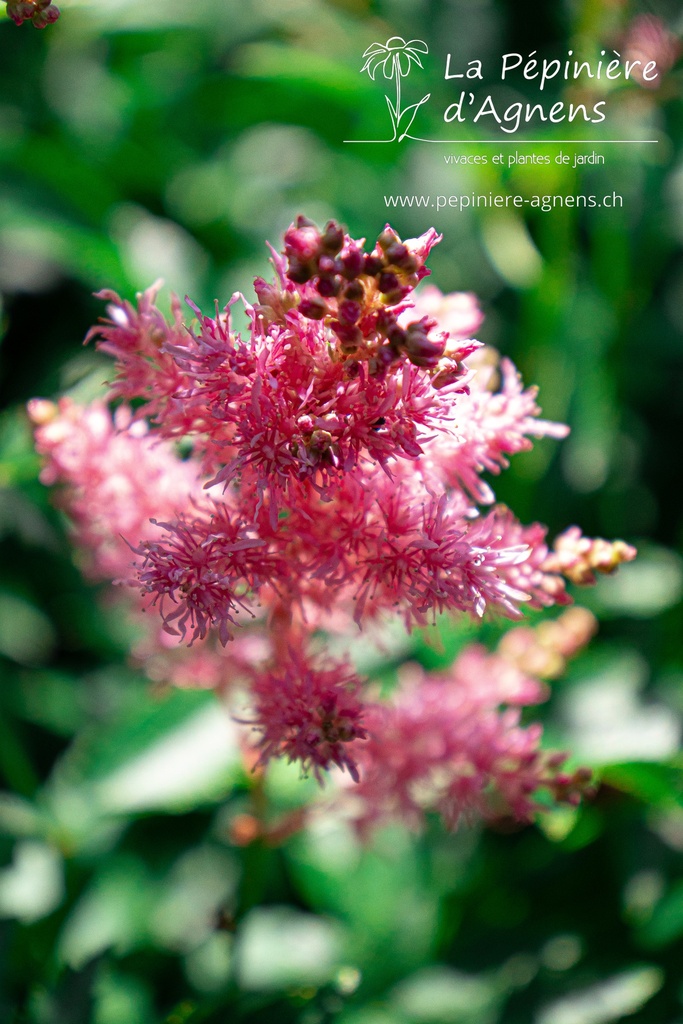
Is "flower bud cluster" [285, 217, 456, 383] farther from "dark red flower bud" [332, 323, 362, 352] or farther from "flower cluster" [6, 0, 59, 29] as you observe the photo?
"flower cluster" [6, 0, 59, 29]

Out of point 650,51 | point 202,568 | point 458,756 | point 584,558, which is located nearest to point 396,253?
point 202,568

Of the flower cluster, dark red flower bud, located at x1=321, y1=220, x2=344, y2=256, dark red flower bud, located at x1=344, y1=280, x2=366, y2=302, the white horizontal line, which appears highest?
the flower cluster

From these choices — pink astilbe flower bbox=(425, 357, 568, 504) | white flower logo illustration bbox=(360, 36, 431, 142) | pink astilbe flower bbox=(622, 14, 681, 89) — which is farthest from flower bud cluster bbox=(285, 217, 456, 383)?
pink astilbe flower bbox=(622, 14, 681, 89)

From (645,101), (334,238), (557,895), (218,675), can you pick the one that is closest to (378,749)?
(218,675)

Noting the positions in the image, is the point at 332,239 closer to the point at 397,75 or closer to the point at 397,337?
the point at 397,337

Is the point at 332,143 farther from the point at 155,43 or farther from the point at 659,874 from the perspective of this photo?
the point at 659,874

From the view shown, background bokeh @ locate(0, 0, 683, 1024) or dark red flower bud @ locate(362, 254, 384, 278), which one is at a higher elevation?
dark red flower bud @ locate(362, 254, 384, 278)
